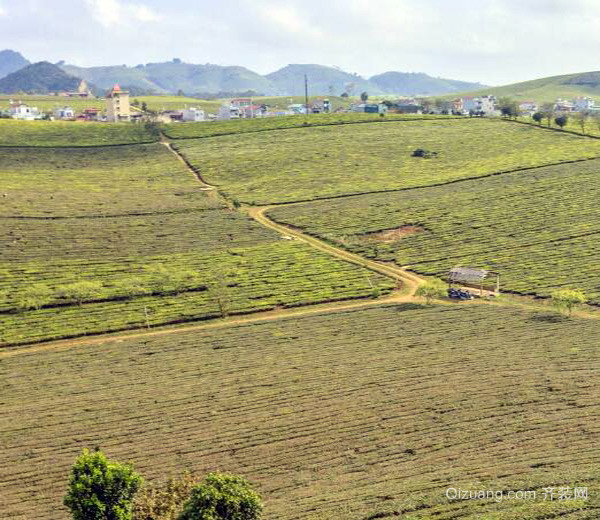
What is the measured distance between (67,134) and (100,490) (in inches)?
6348

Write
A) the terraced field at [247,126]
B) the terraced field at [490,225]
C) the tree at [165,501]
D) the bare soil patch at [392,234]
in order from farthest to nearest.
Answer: the terraced field at [247,126] → the bare soil patch at [392,234] → the terraced field at [490,225] → the tree at [165,501]

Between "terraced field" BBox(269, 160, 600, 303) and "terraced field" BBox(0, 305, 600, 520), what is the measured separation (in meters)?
17.8

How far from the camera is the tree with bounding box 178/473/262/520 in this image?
36156 millimetres

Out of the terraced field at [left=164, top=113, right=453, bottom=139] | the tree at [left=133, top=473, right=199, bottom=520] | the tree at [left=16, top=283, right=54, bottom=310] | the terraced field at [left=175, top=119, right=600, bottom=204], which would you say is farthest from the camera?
the terraced field at [left=164, top=113, right=453, bottom=139]

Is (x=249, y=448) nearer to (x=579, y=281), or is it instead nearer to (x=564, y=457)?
(x=564, y=457)

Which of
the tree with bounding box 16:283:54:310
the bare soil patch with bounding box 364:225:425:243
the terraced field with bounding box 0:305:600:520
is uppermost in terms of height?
the bare soil patch with bounding box 364:225:425:243

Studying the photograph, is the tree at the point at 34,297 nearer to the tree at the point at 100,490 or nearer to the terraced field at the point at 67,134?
the tree at the point at 100,490

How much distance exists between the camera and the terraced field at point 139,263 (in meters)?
77.4

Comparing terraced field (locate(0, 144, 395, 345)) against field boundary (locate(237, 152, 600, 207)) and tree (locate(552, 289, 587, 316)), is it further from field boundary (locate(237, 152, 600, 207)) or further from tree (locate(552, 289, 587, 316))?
tree (locate(552, 289, 587, 316))

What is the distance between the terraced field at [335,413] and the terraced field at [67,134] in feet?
390

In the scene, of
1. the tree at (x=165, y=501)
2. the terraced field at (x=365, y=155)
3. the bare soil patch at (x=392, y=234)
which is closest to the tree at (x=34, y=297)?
the tree at (x=165, y=501)

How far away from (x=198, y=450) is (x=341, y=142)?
132736 millimetres

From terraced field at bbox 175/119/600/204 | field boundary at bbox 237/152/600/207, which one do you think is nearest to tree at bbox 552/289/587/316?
field boundary at bbox 237/152/600/207

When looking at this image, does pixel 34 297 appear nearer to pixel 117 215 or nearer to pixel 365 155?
pixel 117 215
